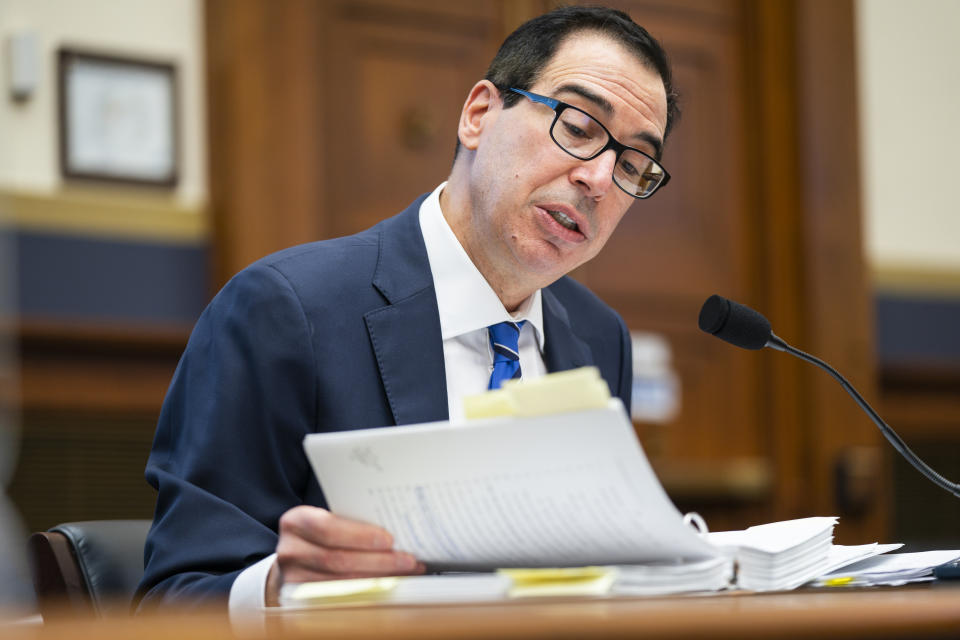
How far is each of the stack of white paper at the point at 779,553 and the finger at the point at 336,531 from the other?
0.29 m

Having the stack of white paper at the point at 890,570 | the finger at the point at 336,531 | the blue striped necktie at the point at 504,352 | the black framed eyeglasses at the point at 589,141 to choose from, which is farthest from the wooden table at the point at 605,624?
the black framed eyeglasses at the point at 589,141

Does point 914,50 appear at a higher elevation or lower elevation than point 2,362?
higher

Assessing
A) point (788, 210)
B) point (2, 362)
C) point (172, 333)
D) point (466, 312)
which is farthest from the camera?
point (788, 210)

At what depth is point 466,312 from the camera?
5.01ft

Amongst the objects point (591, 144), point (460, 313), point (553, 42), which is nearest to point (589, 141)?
point (591, 144)

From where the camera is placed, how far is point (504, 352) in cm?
154

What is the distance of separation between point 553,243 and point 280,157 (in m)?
1.85

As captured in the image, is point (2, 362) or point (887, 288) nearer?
point (2, 362)

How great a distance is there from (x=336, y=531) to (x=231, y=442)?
13.0 inches

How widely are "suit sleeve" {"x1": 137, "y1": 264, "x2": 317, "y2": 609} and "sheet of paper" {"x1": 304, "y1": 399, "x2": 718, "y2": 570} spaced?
0.72 ft

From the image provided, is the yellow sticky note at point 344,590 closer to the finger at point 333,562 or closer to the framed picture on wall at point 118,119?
the finger at point 333,562

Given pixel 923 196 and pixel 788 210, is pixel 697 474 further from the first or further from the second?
pixel 923 196

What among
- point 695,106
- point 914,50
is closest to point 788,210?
point 695,106

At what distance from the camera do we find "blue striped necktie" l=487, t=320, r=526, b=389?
1.51 metres
